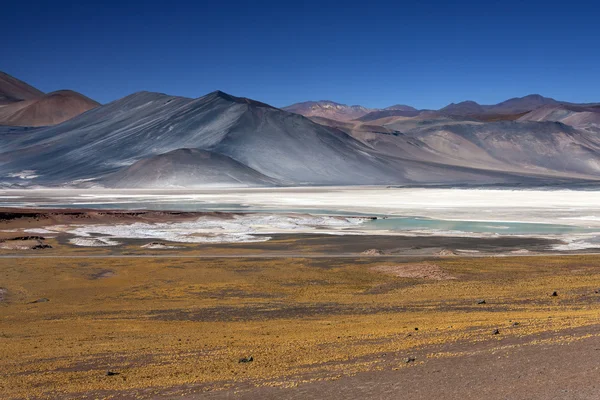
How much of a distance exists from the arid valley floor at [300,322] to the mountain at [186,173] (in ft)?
343

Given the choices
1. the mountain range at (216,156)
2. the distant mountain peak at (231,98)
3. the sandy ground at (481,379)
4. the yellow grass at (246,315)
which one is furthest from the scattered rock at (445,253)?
the distant mountain peak at (231,98)

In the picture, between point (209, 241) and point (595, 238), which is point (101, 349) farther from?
point (595, 238)

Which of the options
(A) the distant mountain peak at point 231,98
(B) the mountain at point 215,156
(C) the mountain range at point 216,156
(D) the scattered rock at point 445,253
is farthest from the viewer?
(A) the distant mountain peak at point 231,98

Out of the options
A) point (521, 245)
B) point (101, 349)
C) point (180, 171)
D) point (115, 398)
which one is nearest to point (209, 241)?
point (521, 245)

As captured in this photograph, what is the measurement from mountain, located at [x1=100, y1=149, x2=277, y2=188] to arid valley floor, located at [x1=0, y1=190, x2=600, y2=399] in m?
105

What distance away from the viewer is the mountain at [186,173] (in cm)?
13575

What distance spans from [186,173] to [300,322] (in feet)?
414

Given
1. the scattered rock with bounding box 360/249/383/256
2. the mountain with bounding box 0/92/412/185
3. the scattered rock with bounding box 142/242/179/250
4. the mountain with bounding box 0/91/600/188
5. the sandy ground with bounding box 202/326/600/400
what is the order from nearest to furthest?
the sandy ground with bounding box 202/326/600/400 < the scattered rock with bounding box 360/249/383/256 < the scattered rock with bounding box 142/242/179/250 < the mountain with bounding box 0/91/600/188 < the mountain with bounding box 0/92/412/185

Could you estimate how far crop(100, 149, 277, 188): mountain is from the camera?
135750 millimetres

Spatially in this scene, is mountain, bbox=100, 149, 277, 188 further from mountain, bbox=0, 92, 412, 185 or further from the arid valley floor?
the arid valley floor

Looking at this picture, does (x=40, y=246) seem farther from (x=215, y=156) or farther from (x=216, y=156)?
(x=216, y=156)

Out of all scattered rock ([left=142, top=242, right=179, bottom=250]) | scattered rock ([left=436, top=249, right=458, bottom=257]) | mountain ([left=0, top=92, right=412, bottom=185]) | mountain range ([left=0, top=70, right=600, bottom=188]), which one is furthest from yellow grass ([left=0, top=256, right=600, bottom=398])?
mountain ([left=0, top=92, right=412, bottom=185])

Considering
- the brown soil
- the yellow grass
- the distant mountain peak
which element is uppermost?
the distant mountain peak

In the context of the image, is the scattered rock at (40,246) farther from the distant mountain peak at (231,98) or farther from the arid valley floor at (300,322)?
the distant mountain peak at (231,98)
